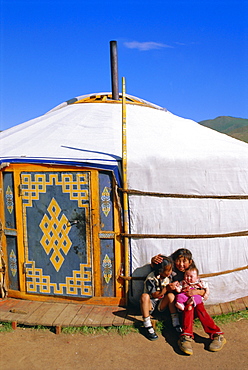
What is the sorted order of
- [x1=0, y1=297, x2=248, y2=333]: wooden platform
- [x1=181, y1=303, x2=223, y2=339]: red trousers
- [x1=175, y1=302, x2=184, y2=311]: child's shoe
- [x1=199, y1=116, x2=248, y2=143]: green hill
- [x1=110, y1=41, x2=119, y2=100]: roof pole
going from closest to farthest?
1. [x1=181, y1=303, x2=223, y2=339]: red trousers
2. [x1=175, y1=302, x2=184, y2=311]: child's shoe
3. [x1=0, y1=297, x2=248, y2=333]: wooden platform
4. [x1=110, y1=41, x2=119, y2=100]: roof pole
5. [x1=199, y1=116, x2=248, y2=143]: green hill

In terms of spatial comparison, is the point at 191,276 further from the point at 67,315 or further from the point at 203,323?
the point at 67,315

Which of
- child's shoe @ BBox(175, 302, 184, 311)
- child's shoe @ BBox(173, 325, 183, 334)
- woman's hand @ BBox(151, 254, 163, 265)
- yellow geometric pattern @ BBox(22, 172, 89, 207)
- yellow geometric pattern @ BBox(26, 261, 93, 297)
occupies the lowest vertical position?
child's shoe @ BBox(173, 325, 183, 334)

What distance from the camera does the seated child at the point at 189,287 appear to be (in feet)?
10.0

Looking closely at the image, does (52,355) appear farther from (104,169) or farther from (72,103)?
(72,103)

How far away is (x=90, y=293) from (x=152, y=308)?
66cm

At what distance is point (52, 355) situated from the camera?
2822 mm

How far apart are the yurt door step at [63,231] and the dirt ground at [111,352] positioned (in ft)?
1.59

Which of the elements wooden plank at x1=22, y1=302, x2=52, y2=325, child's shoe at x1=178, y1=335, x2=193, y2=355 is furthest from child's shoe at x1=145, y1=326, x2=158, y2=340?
wooden plank at x1=22, y1=302, x2=52, y2=325

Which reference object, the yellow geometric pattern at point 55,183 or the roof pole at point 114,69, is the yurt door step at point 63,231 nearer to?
the yellow geometric pattern at point 55,183

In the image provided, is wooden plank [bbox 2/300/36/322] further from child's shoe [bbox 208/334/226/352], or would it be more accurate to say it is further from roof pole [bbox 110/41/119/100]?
roof pole [bbox 110/41/119/100]

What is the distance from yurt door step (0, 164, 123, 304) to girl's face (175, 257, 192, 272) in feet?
1.91

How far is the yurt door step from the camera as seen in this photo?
11.1 ft

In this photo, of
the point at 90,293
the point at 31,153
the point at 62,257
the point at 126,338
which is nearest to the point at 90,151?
the point at 31,153

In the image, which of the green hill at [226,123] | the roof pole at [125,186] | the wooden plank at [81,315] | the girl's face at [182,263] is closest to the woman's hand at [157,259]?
the girl's face at [182,263]
